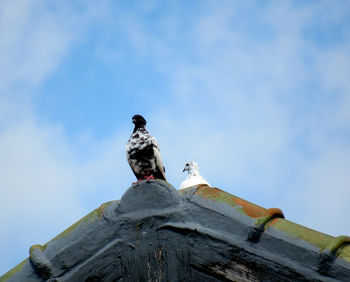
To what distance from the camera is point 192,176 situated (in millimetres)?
15930

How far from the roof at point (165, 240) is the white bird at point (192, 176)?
11.0 m

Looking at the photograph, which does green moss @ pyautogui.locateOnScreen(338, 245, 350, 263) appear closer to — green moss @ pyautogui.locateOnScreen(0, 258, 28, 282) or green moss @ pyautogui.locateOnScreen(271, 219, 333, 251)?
green moss @ pyautogui.locateOnScreen(271, 219, 333, 251)

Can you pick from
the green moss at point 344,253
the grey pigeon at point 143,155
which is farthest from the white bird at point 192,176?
the green moss at point 344,253

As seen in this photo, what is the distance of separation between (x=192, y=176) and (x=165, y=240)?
38.7ft

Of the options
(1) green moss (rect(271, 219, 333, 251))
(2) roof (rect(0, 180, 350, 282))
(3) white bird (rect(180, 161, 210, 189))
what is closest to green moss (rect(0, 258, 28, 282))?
(2) roof (rect(0, 180, 350, 282))

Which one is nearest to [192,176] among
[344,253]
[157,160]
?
[157,160]

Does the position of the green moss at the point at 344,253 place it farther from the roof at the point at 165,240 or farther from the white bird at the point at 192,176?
the white bird at the point at 192,176

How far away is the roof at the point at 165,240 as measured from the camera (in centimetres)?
397

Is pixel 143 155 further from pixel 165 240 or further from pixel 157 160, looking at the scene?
pixel 165 240

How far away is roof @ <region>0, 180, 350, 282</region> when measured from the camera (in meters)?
3.97

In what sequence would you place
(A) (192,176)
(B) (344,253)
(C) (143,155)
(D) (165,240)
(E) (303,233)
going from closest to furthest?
(B) (344,253)
(E) (303,233)
(D) (165,240)
(C) (143,155)
(A) (192,176)

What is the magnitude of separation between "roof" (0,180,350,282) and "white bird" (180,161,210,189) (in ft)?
36.0

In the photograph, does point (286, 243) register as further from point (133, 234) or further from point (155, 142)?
point (155, 142)

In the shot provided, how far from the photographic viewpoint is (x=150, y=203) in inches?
167
